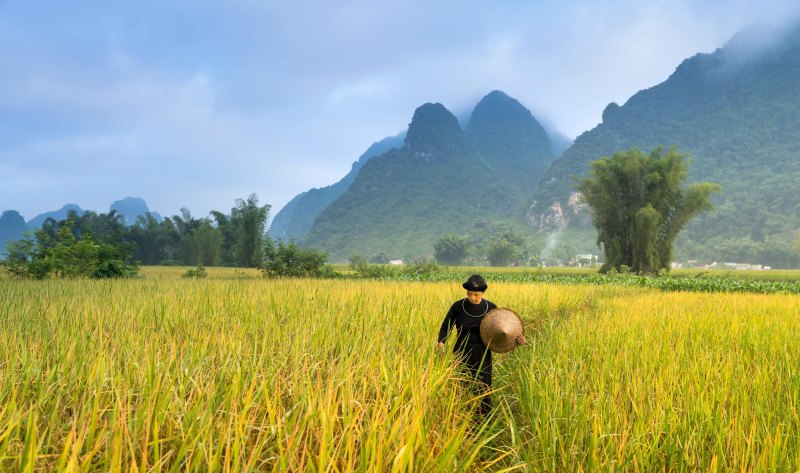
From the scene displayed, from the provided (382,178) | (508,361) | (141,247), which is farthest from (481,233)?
(508,361)

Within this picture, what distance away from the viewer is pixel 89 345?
11.1 feet

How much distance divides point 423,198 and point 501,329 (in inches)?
6094

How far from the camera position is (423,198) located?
158m

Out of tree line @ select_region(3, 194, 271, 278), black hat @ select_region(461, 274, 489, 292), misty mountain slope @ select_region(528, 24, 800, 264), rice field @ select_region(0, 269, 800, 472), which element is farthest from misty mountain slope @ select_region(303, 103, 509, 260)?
black hat @ select_region(461, 274, 489, 292)

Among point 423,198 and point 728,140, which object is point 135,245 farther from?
point 728,140

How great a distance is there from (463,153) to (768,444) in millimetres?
191385

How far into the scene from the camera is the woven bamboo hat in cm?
358

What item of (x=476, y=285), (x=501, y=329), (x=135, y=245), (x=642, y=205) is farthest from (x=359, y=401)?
(x=642, y=205)

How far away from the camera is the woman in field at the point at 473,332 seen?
3.92 meters

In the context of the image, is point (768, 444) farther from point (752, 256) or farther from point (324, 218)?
point (324, 218)

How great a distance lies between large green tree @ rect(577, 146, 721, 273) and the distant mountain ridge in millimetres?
83949

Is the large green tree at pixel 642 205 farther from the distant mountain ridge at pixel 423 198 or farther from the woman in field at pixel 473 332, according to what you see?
the distant mountain ridge at pixel 423 198

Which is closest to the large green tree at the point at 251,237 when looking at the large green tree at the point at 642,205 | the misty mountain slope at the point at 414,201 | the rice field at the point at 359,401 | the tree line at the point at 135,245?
the tree line at the point at 135,245

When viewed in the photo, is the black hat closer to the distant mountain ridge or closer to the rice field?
the rice field
